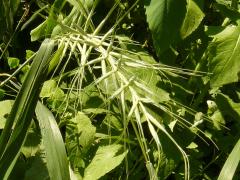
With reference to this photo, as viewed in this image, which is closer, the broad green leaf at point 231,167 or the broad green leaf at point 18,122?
the broad green leaf at point 18,122

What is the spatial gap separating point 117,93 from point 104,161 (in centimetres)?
48

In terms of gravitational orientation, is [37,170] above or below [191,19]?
below

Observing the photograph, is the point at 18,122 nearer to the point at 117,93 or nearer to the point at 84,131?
the point at 117,93

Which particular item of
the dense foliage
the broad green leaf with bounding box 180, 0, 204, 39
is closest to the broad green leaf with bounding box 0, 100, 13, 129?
the dense foliage

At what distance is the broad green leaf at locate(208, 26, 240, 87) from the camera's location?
1.44 metres

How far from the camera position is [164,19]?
4.30ft

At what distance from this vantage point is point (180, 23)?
134 cm

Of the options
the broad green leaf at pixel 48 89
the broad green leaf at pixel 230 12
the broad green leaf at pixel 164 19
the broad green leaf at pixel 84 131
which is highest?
the broad green leaf at pixel 164 19

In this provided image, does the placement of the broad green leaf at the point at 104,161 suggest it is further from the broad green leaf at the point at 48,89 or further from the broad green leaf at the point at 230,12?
the broad green leaf at the point at 230,12

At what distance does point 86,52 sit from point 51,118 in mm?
151

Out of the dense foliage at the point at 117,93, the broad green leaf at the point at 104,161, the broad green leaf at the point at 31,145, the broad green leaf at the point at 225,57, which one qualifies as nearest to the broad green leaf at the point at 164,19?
the dense foliage at the point at 117,93

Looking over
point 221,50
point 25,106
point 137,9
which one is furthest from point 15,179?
point 137,9

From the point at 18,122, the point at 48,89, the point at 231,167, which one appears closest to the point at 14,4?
the point at 48,89

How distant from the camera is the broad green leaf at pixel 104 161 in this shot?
1271mm
